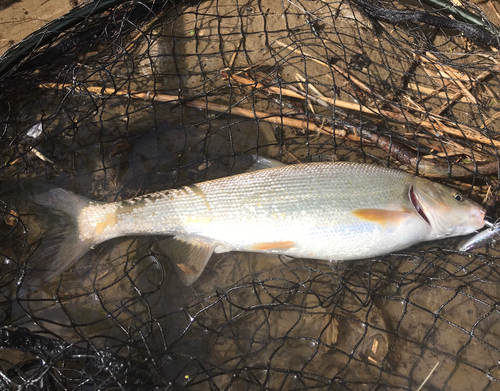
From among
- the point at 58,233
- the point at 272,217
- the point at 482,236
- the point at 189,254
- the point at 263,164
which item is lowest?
the point at 482,236

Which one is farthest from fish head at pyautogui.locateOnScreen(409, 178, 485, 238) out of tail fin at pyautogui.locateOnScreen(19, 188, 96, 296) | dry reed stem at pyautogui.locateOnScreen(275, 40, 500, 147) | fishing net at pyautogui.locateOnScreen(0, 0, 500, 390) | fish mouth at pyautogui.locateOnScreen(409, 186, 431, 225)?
tail fin at pyautogui.locateOnScreen(19, 188, 96, 296)

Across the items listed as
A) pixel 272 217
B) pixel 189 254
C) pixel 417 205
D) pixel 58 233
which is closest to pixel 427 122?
pixel 417 205

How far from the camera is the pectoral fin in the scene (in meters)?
2.85

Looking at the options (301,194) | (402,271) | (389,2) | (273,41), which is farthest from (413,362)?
(389,2)

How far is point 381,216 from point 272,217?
2.90ft

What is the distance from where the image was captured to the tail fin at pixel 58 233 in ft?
8.84

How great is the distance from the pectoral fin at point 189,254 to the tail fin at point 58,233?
652 mm

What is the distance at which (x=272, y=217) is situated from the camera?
2697 mm

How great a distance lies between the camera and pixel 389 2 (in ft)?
12.3

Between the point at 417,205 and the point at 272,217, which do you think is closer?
the point at 272,217

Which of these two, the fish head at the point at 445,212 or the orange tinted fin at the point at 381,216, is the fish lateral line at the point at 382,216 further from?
the fish head at the point at 445,212

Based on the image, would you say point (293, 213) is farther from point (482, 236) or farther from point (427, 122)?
point (427, 122)

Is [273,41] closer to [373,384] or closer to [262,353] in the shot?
[262,353]

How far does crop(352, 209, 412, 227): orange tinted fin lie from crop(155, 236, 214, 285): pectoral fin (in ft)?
4.17
